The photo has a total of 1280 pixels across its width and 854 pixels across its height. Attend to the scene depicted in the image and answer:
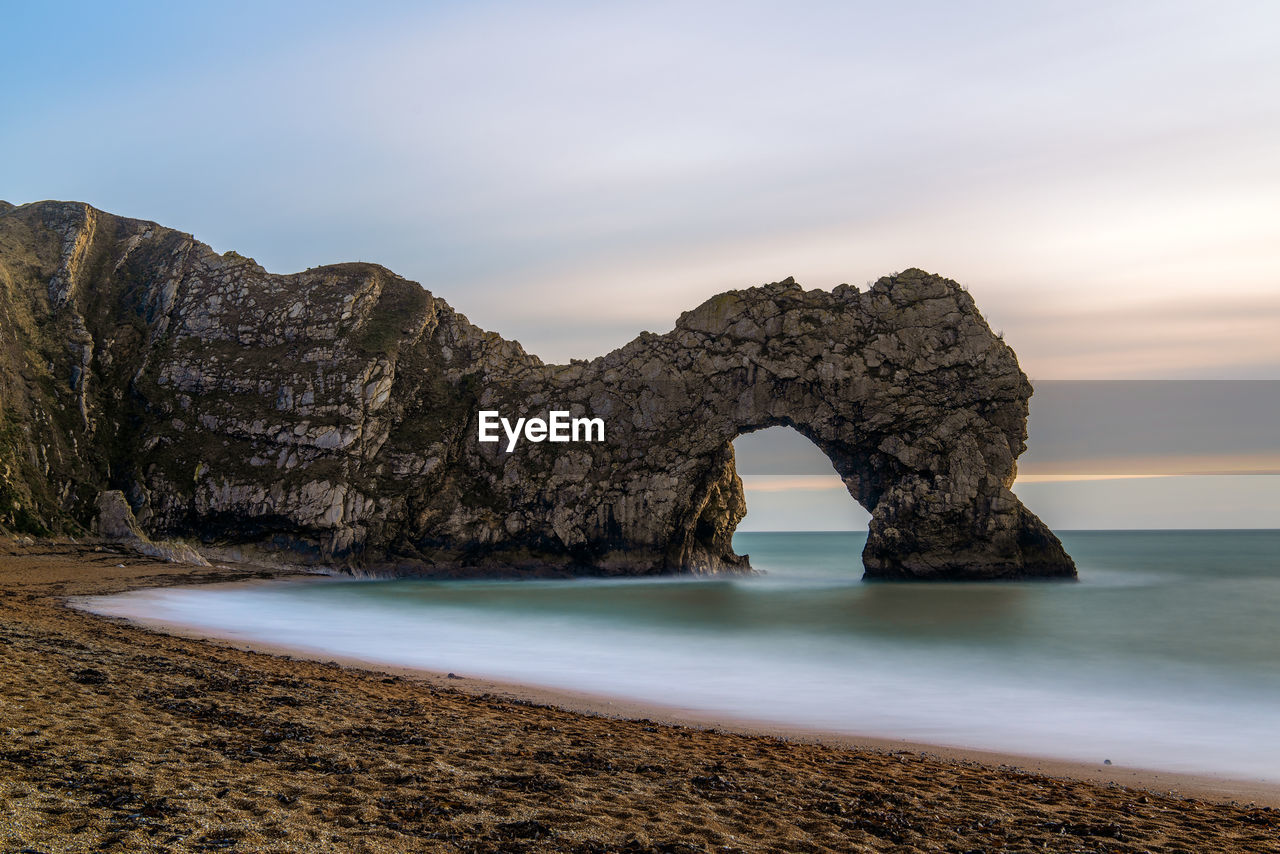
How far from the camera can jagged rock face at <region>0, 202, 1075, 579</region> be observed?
141ft

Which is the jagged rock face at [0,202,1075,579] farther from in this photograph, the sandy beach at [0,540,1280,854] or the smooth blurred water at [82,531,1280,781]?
the sandy beach at [0,540,1280,854]

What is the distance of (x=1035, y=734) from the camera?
1327 cm

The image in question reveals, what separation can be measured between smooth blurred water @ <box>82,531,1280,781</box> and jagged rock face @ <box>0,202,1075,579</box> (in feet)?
18.8

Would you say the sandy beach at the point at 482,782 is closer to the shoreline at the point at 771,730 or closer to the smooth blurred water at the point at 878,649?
the shoreline at the point at 771,730

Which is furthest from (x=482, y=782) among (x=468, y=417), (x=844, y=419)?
(x=468, y=417)

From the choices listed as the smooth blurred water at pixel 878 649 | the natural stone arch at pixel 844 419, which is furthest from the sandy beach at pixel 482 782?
the natural stone arch at pixel 844 419

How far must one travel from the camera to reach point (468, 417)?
48.7m

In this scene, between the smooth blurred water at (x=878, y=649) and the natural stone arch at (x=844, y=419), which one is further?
the natural stone arch at (x=844, y=419)

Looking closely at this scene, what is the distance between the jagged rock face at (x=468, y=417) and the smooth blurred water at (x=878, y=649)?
226 inches

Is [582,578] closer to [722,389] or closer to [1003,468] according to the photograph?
[722,389]

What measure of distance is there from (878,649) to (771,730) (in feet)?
35.9

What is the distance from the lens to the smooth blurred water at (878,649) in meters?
14.0

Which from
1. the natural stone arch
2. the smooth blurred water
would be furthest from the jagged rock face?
the smooth blurred water

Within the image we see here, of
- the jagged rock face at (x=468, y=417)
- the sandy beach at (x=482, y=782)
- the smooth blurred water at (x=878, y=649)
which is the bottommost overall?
the smooth blurred water at (x=878, y=649)
